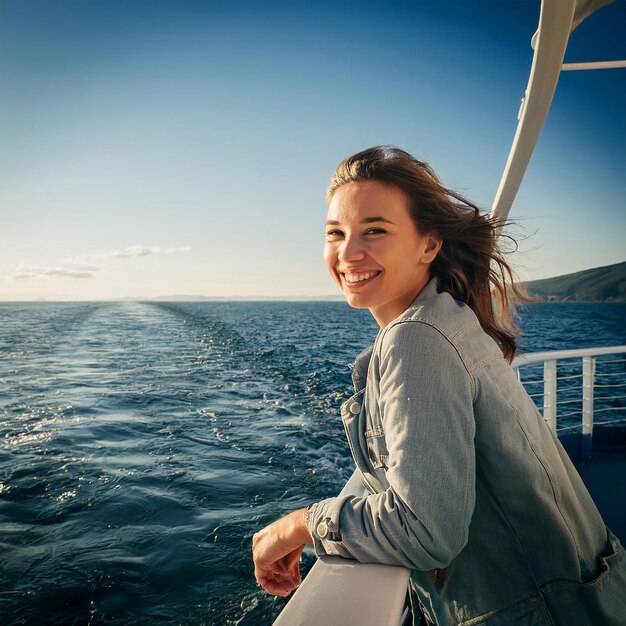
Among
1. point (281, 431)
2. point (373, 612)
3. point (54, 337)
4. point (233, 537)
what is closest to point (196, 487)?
point (233, 537)

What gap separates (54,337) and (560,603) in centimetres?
2812

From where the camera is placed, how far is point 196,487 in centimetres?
506

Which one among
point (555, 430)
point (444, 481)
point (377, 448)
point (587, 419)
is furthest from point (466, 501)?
point (587, 419)

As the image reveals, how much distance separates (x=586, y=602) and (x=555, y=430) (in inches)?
111

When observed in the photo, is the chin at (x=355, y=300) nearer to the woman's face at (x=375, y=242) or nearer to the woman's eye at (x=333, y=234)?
Result: the woman's face at (x=375, y=242)

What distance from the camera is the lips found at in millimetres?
1111

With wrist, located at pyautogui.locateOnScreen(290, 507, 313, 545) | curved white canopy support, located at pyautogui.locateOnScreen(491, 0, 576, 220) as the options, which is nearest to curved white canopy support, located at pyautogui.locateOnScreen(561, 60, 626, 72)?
curved white canopy support, located at pyautogui.locateOnScreen(491, 0, 576, 220)

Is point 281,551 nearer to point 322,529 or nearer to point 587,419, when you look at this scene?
point 322,529

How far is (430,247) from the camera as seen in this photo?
1201 mm

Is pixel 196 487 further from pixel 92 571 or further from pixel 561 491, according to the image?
pixel 561 491

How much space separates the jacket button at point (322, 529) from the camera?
0.82 m

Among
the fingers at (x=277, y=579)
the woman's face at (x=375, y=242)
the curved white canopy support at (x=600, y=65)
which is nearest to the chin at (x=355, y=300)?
the woman's face at (x=375, y=242)

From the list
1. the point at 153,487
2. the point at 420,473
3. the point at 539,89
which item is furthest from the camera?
the point at 153,487

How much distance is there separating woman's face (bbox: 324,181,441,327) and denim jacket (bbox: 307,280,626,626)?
8.0 inches
